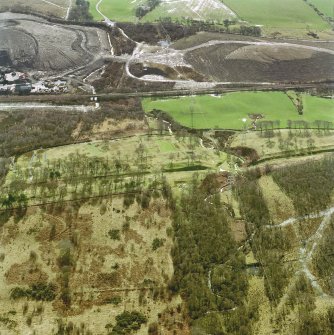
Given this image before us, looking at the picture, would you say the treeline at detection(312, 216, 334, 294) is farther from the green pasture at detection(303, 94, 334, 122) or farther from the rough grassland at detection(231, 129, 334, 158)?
the green pasture at detection(303, 94, 334, 122)

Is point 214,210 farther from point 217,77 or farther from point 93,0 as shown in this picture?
point 93,0

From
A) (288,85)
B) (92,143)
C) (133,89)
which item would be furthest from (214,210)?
(288,85)

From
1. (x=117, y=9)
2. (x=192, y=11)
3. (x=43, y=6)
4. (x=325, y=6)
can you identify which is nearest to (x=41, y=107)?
(x=43, y=6)

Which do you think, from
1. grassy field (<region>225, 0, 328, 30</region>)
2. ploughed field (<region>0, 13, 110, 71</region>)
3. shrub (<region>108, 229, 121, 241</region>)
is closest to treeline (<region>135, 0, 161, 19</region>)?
ploughed field (<region>0, 13, 110, 71</region>)

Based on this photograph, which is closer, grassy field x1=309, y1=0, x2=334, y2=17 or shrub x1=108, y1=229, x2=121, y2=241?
shrub x1=108, y1=229, x2=121, y2=241

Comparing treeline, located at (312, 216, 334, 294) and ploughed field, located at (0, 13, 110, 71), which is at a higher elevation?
treeline, located at (312, 216, 334, 294)
